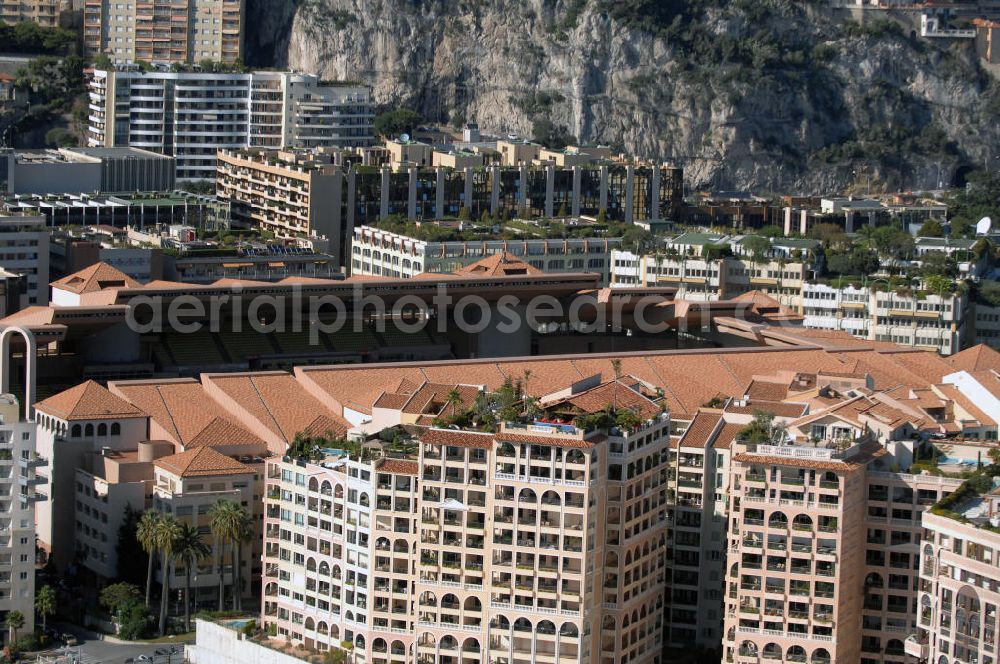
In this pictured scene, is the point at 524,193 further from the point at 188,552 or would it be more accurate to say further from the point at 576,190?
the point at 188,552

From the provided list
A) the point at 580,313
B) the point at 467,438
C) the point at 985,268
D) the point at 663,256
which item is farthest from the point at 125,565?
the point at 985,268

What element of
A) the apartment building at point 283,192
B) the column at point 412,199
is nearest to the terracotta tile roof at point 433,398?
the apartment building at point 283,192

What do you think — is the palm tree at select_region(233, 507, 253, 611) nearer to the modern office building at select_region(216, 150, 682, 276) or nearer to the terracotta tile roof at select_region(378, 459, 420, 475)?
the terracotta tile roof at select_region(378, 459, 420, 475)

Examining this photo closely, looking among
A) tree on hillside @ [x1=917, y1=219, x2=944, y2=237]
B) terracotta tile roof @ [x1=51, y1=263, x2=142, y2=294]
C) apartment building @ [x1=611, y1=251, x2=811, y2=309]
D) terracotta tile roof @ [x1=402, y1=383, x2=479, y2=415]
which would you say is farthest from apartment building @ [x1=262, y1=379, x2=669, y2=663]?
tree on hillside @ [x1=917, y1=219, x2=944, y2=237]

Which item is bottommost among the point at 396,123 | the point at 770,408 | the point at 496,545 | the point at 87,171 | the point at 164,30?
the point at 496,545

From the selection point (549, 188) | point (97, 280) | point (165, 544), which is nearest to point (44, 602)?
point (165, 544)

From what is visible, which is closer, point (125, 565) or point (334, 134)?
point (125, 565)

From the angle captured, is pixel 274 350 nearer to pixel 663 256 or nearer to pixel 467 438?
pixel 663 256

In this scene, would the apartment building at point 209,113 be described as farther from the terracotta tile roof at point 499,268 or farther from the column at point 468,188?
the terracotta tile roof at point 499,268
